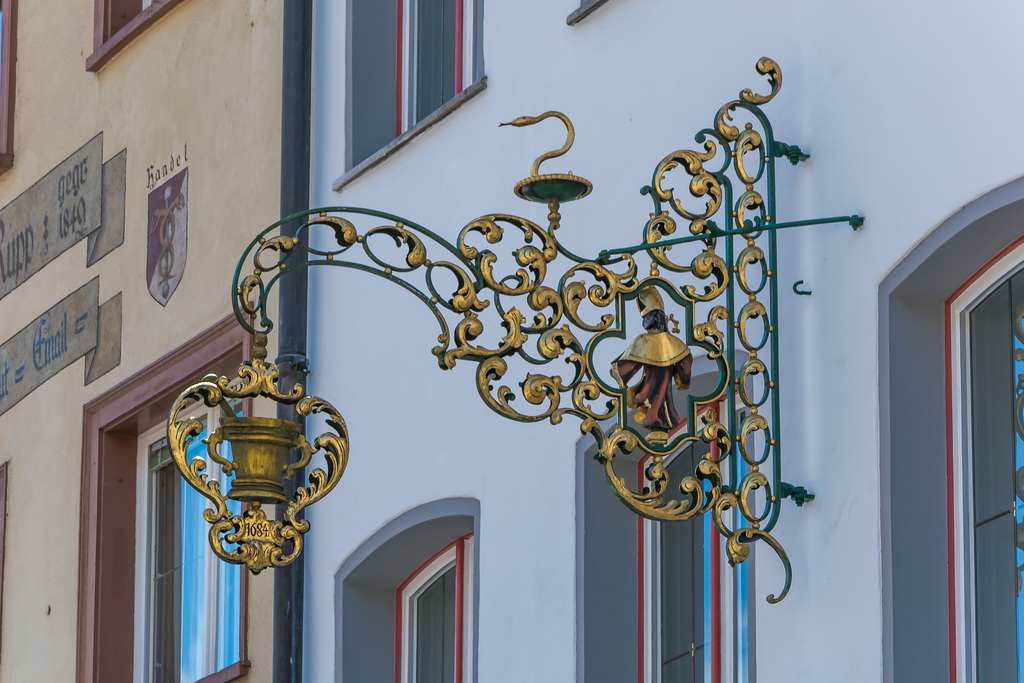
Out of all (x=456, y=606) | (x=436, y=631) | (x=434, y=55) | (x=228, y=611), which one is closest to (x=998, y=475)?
(x=456, y=606)

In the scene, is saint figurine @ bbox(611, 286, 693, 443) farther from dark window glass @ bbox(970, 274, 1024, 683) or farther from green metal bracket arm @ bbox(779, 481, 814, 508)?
dark window glass @ bbox(970, 274, 1024, 683)

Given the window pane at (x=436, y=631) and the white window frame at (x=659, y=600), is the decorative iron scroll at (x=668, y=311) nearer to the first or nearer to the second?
the white window frame at (x=659, y=600)

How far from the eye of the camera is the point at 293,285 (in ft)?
30.3

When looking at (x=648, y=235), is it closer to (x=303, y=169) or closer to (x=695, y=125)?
(x=695, y=125)

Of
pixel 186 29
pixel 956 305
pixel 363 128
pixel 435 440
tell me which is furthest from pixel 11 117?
pixel 956 305

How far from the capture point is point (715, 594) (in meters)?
6.90

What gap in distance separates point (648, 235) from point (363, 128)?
11.1 ft

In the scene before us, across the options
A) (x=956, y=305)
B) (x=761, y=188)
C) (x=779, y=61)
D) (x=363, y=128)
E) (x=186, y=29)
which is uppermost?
(x=186, y=29)

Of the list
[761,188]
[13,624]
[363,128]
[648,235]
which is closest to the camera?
[648,235]

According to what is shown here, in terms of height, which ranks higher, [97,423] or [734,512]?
[97,423]

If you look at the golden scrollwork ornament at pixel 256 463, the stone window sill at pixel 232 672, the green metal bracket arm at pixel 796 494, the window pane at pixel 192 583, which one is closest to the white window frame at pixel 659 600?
the green metal bracket arm at pixel 796 494

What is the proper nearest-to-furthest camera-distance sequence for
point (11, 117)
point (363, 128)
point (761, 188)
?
point (761, 188) < point (363, 128) < point (11, 117)

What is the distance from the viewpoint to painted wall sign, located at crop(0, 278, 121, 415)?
11.0 m

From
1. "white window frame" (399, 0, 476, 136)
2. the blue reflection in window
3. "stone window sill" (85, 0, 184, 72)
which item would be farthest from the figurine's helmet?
"stone window sill" (85, 0, 184, 72)
